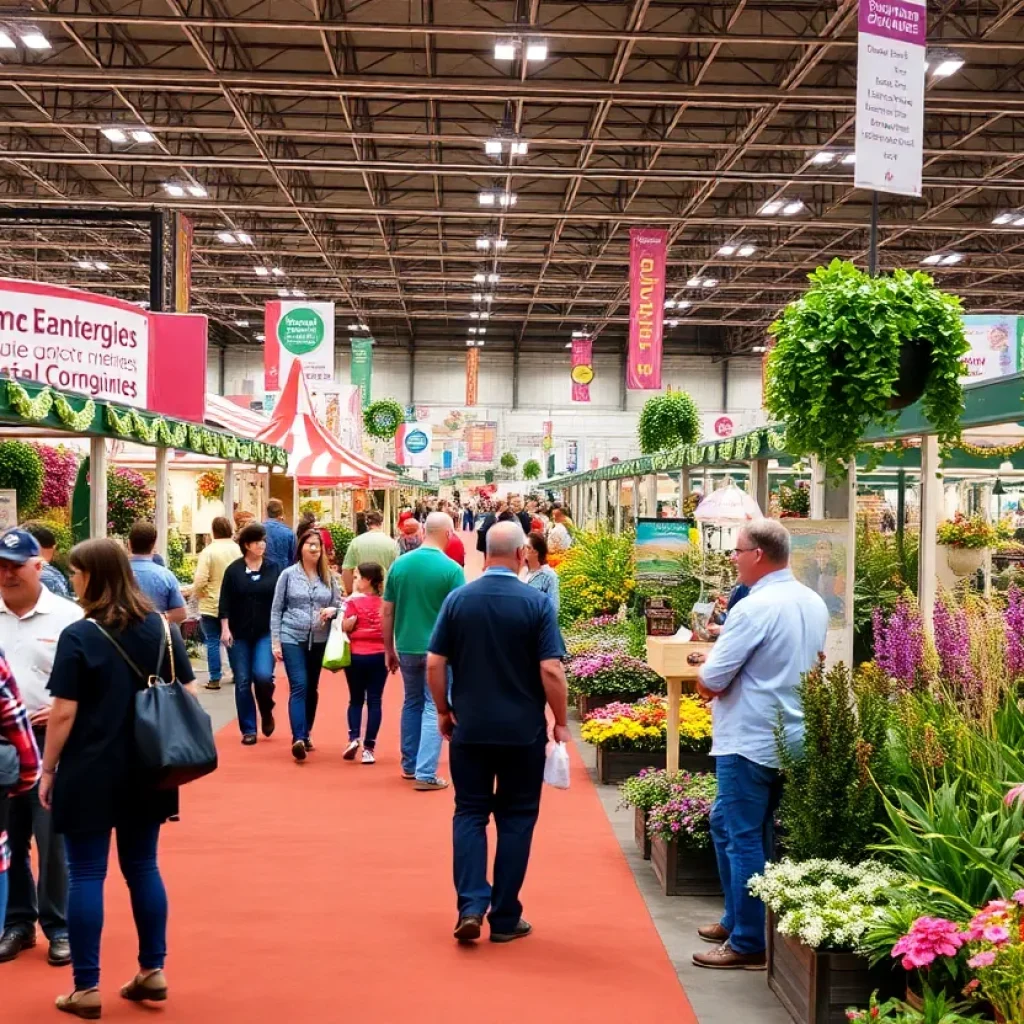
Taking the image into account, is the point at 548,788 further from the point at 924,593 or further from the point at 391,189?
the point at 391,189

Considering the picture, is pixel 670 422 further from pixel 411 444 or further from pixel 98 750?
pixel 411 444

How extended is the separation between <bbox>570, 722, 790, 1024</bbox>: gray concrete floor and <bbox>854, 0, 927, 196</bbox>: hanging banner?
346 centimetres

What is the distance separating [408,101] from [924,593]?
612 inches

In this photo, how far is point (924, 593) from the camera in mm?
7512

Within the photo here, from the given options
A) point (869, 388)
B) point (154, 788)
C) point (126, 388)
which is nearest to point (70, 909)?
point (154, 788)

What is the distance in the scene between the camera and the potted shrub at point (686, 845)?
207 inches

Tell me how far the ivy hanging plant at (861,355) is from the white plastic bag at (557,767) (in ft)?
5.91

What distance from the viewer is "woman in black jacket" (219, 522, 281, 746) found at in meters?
8.68

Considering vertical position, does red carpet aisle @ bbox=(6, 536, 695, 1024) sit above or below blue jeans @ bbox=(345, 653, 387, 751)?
below

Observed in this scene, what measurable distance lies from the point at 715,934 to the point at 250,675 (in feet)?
15.9

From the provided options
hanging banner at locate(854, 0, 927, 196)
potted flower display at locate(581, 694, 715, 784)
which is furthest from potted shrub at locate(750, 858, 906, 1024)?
hanging banner at locate(854, 0, 927, 196)

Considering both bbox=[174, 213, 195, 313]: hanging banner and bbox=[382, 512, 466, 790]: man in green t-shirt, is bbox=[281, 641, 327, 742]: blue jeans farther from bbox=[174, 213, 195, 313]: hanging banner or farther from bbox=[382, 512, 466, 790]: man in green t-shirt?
bbox=[174, 213, 195, 313]: hanging banner

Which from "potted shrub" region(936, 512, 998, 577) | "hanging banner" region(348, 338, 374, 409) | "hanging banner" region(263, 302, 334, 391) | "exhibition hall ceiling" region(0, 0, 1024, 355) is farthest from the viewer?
"hanging banner" region(348, 338, 374, 409)

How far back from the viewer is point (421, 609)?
7.44m
